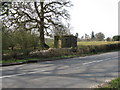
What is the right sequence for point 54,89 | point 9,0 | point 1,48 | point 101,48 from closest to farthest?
point 54,89, point 1,48, point 9,0, point 101,48

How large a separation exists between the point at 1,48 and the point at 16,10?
8.95m

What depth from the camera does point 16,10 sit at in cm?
2466

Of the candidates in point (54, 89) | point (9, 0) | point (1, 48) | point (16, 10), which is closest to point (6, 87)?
point (54, 89)

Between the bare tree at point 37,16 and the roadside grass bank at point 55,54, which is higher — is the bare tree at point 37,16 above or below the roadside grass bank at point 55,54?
above

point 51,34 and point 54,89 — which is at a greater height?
point 51,34

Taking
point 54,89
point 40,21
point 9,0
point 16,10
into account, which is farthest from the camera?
point 40,21

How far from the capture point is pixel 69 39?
1205 inches

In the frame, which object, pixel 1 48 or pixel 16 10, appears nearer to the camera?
pixel 1 48

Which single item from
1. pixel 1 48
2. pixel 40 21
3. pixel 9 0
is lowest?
pixel 1 48

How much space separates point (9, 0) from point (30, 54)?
8493 millimetres

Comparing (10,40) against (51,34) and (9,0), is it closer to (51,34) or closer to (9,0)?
(9,0)

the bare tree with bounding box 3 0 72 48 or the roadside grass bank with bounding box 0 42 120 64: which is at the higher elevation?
the bare tree with bounding box 3 0 72 48

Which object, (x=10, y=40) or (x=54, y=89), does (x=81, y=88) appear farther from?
(x=10, y=40)

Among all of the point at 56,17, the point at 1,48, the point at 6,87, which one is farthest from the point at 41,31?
the point at 6,87
